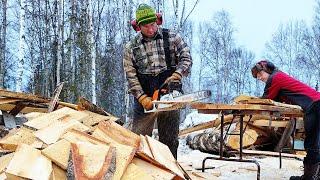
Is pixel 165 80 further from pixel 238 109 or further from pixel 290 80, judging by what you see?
pixel 290 80

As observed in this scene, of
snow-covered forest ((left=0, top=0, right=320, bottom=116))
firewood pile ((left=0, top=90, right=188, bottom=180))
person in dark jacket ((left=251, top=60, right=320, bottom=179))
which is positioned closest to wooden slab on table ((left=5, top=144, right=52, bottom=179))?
firewood pile ((left=0, top=90, right=188, bottom=180))

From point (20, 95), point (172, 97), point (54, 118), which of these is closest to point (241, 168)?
point (172, 97)

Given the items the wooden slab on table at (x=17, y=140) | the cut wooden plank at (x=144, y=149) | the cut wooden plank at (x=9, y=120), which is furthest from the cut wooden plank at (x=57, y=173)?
the cut wooden plank at (x=9, y=120)

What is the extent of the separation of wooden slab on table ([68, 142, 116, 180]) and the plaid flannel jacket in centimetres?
162

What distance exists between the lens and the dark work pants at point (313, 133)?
15.6 ft

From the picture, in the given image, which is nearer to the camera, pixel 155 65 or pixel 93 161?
pixel 93 161

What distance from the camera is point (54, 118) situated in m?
4.66

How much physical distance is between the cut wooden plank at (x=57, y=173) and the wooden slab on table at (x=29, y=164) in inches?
1.2

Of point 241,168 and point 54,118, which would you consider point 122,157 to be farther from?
point 241,168

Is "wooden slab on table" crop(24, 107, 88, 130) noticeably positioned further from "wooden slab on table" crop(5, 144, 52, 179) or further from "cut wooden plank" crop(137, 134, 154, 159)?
"cut wooden plank" crop(137, 134, 154, 159)

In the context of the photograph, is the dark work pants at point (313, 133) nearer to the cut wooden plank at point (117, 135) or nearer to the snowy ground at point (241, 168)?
the snowy ground at point (241, 168)

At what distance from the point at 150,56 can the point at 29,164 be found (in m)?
2.12

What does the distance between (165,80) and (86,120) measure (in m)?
0.93

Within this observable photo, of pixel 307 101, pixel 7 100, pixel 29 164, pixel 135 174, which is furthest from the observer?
pixel 7 100
